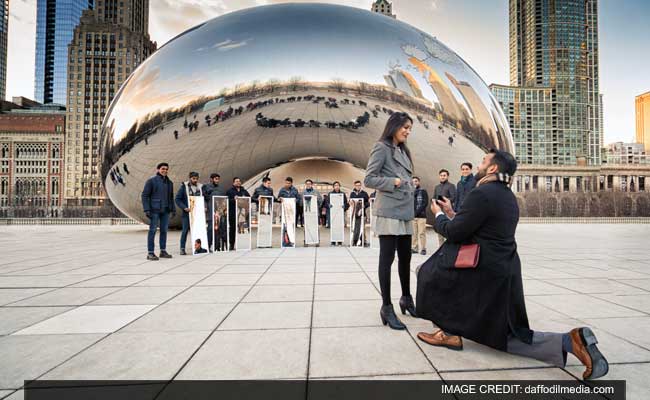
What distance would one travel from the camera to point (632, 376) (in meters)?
1.94

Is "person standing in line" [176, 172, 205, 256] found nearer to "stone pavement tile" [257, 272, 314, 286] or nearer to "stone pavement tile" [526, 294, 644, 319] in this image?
"stone pavement tile" [257, 272, 314, 286]

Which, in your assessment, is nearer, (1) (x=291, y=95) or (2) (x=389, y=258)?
(2) (x=389, y=258)

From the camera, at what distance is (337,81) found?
919 cm

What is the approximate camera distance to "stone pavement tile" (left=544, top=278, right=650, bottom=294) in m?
3.99

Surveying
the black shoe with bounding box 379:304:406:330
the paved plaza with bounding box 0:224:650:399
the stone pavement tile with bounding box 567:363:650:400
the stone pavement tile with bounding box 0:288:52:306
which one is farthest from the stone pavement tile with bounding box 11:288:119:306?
the stone pavement tile with bounding box 567:363:650:400

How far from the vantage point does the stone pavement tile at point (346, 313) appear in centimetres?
285

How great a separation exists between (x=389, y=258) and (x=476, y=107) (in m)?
8.89

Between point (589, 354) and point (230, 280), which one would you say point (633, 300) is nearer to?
point (589, 354)

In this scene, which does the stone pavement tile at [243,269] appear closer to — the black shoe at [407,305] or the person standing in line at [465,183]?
the black shoe at [407,305]

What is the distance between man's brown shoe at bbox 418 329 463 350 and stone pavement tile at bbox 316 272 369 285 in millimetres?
2094

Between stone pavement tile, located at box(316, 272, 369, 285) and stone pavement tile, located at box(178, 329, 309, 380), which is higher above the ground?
stone pavement tile, located at box(178, 329, 309, 380)

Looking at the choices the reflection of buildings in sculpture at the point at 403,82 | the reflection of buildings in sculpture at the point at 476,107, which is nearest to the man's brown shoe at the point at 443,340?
the reflection of buildings in sculpture at the point at 403,82

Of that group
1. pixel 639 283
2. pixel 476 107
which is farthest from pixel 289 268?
pixel 476 107

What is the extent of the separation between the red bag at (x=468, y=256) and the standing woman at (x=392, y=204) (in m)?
0.70
